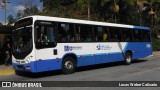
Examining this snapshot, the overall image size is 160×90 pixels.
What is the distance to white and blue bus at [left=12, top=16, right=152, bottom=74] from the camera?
14.6 meters

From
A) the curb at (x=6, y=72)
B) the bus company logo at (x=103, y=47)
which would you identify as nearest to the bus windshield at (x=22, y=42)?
the curb at (x=6, y=72)

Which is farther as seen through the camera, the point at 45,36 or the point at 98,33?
the point at 98,33

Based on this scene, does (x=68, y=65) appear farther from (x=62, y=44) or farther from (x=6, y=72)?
(x=6, y=72)

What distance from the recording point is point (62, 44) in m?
15.8

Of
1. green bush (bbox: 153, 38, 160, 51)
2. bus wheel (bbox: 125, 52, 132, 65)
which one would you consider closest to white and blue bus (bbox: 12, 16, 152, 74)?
bus wheel (bbox: 125, 52, 132, 65)

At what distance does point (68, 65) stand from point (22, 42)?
2653 millimetres

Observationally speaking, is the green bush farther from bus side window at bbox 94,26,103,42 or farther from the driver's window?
the driver's window

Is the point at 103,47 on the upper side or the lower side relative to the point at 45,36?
lower

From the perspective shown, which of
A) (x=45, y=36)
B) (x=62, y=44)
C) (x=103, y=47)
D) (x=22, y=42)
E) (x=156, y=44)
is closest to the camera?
(x=45, y=36)

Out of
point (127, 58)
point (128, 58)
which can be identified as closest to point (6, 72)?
point (127, 58)

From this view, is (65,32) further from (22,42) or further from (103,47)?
(103,47)

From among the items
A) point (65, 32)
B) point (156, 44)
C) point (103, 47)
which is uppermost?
point (65, 32)

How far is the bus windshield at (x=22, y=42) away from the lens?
1463 centimetres

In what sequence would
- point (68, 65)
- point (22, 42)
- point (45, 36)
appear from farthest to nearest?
point (68, 65)
point (22, 42)
point (45, 36)
